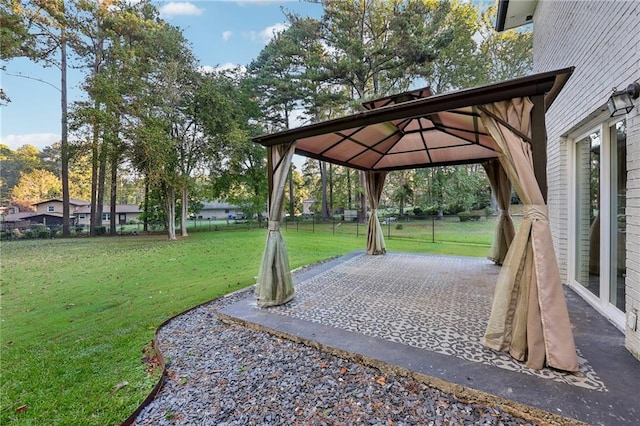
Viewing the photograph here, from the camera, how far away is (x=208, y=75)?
14172 mm

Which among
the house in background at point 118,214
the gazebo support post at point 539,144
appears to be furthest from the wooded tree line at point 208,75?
the house in background at point 118,214

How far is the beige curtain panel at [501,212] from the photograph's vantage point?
5.32 m

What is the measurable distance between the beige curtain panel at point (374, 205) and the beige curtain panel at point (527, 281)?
433cm

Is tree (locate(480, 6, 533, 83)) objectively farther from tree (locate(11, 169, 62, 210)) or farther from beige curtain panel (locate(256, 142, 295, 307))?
tree (locate(11, 169, 62, 210))

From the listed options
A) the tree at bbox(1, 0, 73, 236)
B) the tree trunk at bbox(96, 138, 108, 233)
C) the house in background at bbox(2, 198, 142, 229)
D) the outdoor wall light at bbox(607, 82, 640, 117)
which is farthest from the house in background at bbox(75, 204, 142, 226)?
the outdoor wall light at bbox(607, 82, 640, 117)

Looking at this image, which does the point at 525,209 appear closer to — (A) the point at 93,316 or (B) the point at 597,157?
(B) the point at 597,157

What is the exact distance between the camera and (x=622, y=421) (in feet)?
5.14

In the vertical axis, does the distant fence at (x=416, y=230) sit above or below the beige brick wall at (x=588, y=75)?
below

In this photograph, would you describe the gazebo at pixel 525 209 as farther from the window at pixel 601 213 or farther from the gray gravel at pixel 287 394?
the window at pixel 601 213

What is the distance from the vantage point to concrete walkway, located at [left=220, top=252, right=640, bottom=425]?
1787 mm

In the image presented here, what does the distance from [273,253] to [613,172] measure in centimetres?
372

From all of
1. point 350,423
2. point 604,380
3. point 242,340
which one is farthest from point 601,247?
point 242,340

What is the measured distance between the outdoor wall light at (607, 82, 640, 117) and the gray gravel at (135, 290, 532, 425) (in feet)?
8.07

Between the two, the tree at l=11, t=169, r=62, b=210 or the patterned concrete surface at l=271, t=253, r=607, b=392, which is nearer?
the patterned concrete surface at l=271, t=253, r=607, b=392
